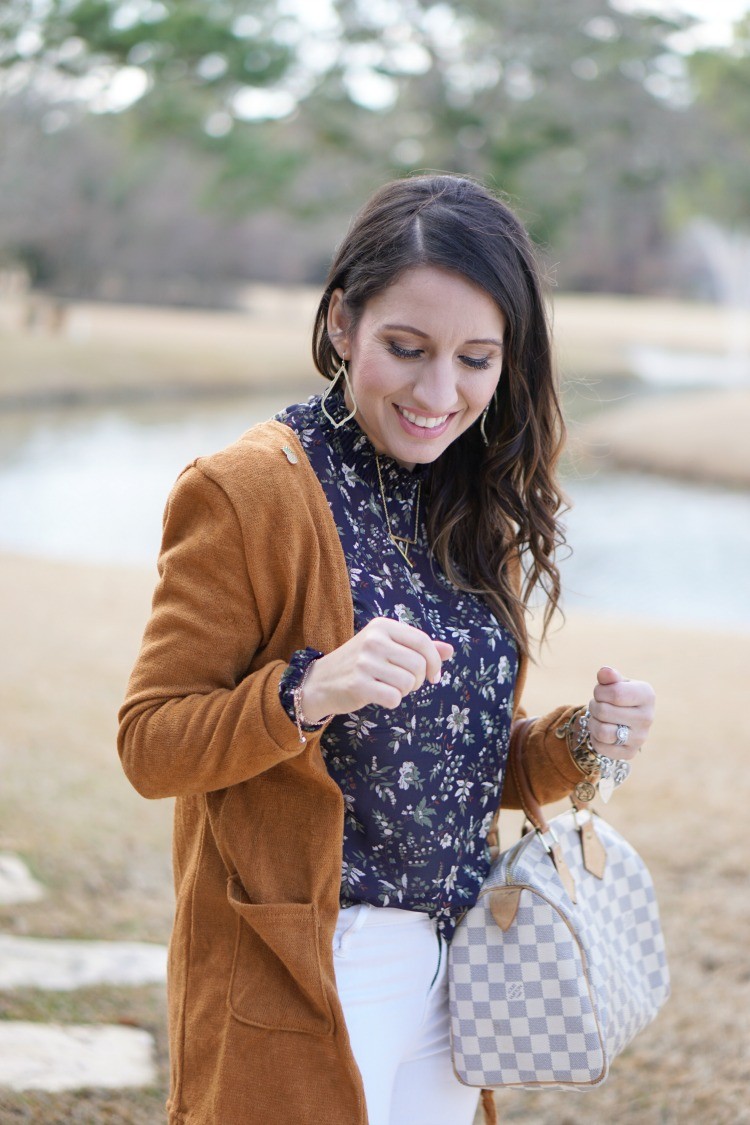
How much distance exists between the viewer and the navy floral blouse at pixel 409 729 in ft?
4.50

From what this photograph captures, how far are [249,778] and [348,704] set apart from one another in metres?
0.19

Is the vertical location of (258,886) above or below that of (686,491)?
above

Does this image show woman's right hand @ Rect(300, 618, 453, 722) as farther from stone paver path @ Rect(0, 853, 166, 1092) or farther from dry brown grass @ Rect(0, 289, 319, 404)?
dry brown grass @ Rect(0, 289, 319, 404)

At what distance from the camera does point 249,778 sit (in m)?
1.31

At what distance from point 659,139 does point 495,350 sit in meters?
14.6

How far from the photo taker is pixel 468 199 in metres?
1.44

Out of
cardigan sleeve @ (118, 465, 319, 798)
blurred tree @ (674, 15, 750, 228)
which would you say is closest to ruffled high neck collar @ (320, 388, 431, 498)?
cardigan sleeve @ (118, 465, 319, 798)

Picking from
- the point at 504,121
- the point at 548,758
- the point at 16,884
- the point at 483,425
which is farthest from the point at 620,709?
the point at 504,121

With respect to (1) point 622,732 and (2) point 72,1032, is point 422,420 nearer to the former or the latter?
(1) point 622,732

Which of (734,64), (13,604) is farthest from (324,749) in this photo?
(734,64)

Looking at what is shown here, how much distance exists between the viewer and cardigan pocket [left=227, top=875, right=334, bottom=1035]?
51.2 inches

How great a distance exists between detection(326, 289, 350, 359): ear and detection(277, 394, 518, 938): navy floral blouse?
61 millimetres

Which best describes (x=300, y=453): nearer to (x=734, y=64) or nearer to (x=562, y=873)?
(x=562, y=873)

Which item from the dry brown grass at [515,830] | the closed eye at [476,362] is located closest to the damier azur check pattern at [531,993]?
the closed eye at [476,362]
